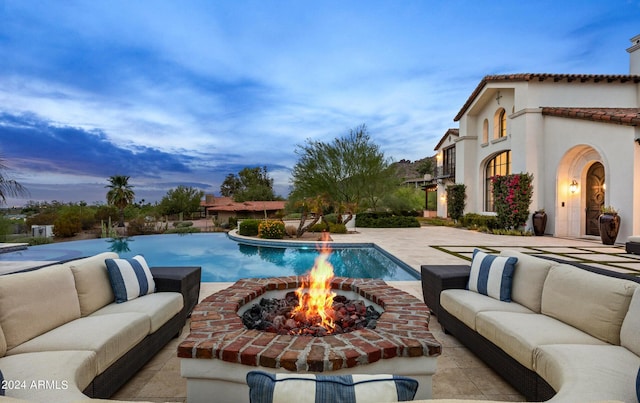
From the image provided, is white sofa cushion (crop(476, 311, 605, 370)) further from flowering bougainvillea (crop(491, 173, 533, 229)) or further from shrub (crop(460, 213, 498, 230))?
shrub (crop(460, 213, 498, 230))

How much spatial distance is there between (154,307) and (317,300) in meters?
1.45

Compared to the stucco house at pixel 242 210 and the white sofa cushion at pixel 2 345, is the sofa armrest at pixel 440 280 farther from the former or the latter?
the stucco house at pixel 242 210

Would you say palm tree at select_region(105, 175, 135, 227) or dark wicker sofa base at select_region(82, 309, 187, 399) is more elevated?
palm tree at select_region(105, 175, 135, 227)

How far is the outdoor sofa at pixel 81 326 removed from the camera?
1.71 metres

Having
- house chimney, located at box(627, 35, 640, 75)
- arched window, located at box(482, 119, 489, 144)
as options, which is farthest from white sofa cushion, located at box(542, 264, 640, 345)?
house chimney, located at box(627, 35, 640, 75)

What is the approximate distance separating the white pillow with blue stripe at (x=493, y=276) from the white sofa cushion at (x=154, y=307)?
300cm

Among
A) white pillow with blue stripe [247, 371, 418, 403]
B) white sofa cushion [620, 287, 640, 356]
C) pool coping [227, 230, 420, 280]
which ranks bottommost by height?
pool coping [227, 230, 420, 280]

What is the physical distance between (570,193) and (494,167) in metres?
4.43

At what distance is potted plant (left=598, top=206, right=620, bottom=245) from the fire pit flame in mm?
10101

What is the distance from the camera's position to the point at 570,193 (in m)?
11.5

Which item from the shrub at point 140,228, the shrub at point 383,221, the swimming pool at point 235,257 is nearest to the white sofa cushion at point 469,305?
the swimming pool at point 235,257

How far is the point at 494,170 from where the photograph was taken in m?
15.7

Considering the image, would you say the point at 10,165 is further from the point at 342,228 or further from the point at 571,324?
the point at 342,228

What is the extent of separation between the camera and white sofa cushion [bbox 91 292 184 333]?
268 cm
